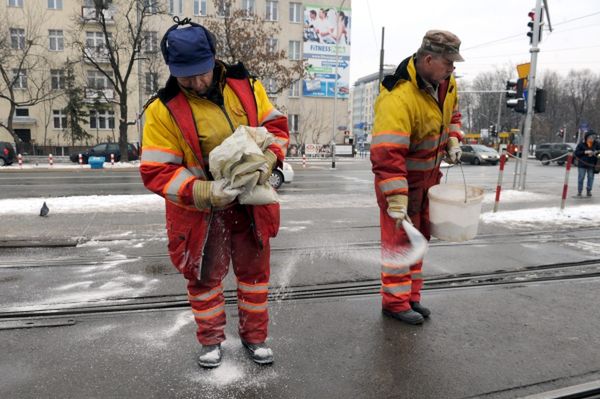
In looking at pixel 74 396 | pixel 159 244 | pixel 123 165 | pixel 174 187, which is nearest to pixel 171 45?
pixel 174 187

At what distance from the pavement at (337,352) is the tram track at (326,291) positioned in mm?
75

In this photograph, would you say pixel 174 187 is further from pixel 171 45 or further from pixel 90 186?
pixel 90 186

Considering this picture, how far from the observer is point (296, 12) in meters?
44.1

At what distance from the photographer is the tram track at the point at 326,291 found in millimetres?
3949

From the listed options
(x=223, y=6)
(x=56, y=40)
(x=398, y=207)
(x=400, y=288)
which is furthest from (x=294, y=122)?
(x=398, y=207)

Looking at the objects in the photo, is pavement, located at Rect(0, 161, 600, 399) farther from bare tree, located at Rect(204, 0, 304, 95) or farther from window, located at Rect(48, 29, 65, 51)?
window, located at Rect(48, 29, 65, 51)

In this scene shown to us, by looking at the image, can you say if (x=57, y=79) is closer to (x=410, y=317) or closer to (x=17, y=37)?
(x=17, y=37)

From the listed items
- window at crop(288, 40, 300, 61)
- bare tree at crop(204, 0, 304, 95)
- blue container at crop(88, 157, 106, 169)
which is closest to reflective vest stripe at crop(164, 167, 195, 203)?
blue container at crop(88, 157, 106, 169)

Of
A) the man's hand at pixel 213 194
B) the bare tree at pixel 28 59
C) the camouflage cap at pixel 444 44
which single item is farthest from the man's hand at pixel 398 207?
the bare tree at pixel 28 59

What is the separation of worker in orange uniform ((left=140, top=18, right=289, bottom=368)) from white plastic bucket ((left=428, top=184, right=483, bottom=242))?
131cm

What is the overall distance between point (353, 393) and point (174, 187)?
1.60 metres

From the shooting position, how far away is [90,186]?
15.1m

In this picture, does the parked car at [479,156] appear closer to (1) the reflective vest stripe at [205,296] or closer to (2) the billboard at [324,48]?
(2) the billboard at [324,48]

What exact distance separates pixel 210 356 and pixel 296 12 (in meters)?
45.0
